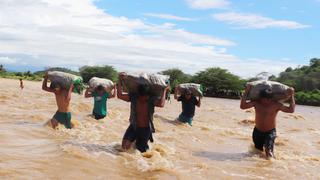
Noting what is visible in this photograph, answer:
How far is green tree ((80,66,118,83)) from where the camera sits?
6206 centimetres

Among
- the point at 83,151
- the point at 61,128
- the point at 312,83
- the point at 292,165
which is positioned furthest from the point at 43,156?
the point at 312,83

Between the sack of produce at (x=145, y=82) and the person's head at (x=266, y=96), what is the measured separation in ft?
6.16

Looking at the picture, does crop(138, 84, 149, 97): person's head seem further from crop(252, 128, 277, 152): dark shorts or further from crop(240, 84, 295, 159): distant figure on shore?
crop(252, 128, 277, 152): dark shorts

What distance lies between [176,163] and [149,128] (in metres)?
0.67

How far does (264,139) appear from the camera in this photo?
306 inches

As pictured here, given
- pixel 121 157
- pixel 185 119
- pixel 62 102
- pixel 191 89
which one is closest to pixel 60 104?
pixel 62 102

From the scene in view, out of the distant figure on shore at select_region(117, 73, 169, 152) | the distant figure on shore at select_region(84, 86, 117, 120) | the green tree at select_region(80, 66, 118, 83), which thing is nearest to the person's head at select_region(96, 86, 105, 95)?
the distant figure on shore at select_region(84, 86, 117, 120)

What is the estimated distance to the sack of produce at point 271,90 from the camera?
25.9 ft

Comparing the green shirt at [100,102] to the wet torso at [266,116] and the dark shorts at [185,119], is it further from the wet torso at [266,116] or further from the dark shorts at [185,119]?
the wet torso at [266,116]

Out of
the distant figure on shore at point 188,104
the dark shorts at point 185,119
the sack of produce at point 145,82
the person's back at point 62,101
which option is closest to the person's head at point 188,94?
the distant figure on shore at point 188,104

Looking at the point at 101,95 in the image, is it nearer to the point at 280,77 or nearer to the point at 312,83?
the point at 312,83

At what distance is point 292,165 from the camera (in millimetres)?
7391

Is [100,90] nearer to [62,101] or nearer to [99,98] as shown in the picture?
[99,98]

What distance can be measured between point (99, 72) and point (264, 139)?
55.8 meters
